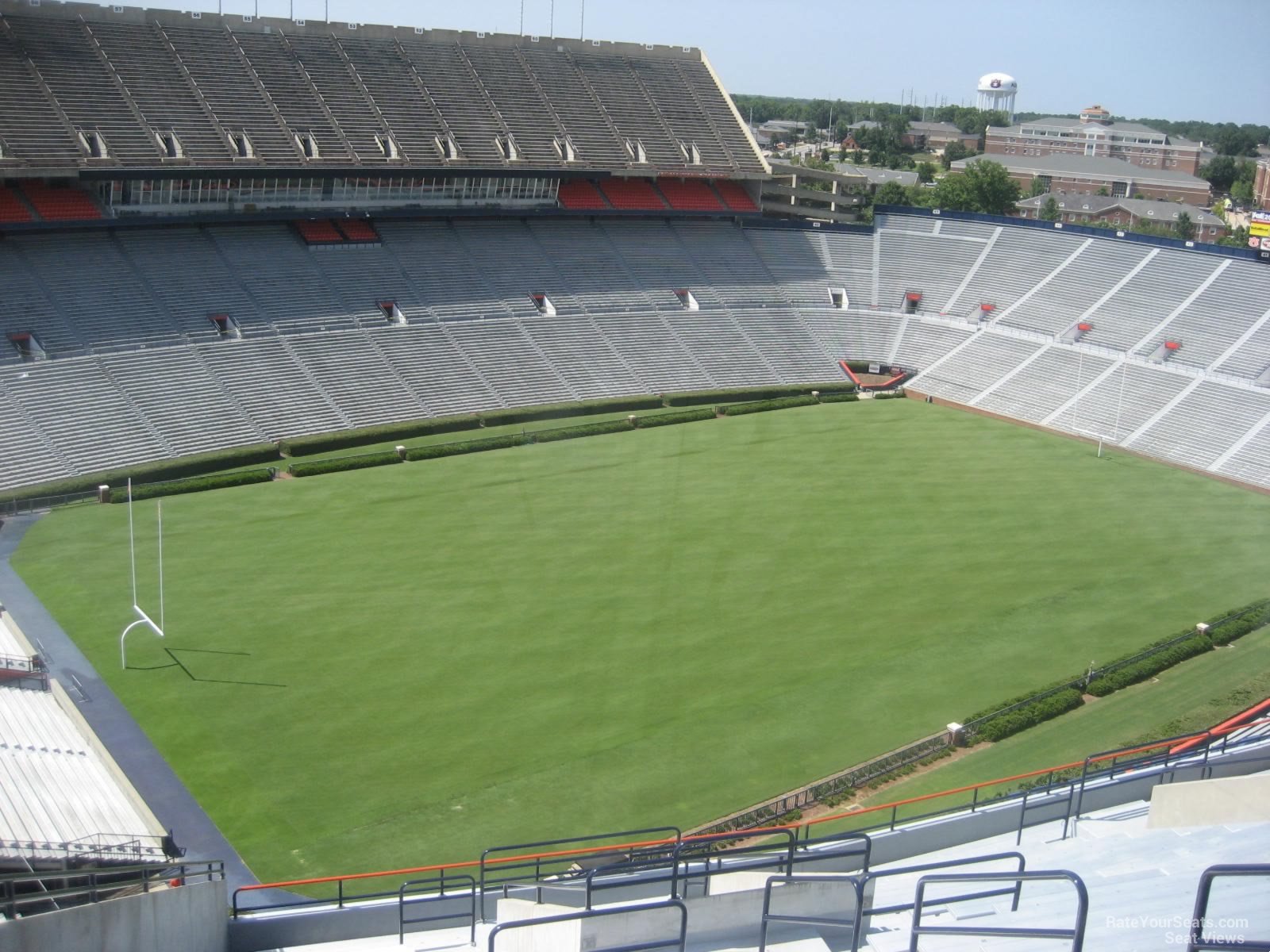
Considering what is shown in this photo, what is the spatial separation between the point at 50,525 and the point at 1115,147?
125 meters

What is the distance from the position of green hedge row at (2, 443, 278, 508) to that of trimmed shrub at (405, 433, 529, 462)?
423cm

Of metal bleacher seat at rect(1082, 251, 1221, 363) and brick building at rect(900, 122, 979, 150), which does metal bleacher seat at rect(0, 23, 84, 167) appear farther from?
brick building at rect(900, 122, 979, 150)

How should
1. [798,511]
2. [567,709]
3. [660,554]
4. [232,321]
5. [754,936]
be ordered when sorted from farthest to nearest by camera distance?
[232,321] → [798,511] → [660,554] → [567,709] → [754,936]

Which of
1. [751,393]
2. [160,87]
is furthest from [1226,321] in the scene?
[160,87]

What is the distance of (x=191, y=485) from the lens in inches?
1405

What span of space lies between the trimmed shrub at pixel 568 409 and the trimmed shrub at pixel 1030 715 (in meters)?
23.5

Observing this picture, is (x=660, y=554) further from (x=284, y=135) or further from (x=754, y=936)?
(x=284, y=135)

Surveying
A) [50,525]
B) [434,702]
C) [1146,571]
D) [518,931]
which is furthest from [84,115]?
[518,931]

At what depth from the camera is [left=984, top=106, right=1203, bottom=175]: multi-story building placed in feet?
410

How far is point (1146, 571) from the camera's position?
32062 mm

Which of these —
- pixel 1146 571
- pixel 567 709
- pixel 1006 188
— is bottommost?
pixel 567 709

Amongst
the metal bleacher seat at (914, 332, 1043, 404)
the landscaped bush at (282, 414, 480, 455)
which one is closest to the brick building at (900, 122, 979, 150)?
the metal bleacher seat at (914, 332, 1043, 404)

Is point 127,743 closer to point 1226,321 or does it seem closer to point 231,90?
point 231,90

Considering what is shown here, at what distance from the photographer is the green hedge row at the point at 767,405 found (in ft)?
154
